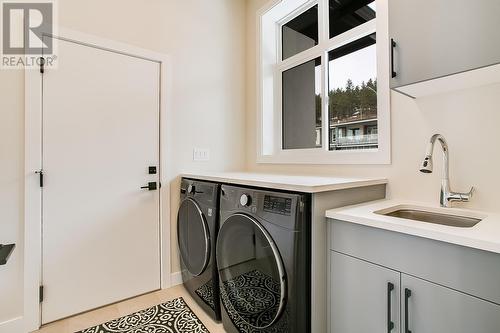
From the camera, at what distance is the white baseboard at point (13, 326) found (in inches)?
58.7

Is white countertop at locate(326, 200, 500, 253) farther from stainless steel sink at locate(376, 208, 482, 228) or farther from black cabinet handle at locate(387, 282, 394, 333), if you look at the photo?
black cabinet handle at locate(387, 282, 394, 333)

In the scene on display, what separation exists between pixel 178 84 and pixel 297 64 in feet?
3.84

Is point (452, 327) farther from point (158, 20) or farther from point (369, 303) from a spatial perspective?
point (158, 20)

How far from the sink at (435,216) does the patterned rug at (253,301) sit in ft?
2.18

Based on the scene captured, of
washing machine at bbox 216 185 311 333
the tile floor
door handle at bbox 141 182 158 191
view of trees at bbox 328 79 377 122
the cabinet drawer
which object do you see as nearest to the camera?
the cabinet drawer

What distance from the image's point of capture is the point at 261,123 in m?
2.52

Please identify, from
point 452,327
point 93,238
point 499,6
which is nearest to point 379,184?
point 452,327

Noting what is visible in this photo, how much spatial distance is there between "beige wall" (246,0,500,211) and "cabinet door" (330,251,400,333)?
2.19 ft

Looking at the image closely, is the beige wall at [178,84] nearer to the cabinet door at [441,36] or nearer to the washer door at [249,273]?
the washer door at [249,273]

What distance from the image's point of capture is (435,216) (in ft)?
4.23

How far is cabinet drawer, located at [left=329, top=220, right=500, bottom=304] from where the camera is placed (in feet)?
2.41

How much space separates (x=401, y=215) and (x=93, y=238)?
6.93 ft

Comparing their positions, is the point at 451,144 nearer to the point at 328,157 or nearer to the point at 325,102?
the point at 328,157

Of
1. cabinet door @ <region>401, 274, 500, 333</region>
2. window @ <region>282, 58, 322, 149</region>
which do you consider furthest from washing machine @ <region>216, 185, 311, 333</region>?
window @ <region>282, 58, 322, 149</region>
